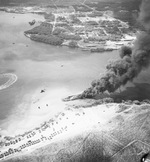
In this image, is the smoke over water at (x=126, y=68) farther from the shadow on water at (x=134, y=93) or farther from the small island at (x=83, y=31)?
the small island at (x=83, y=31)

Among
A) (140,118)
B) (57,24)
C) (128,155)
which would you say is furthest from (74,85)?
(57,24)

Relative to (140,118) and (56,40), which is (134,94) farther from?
(56,40)

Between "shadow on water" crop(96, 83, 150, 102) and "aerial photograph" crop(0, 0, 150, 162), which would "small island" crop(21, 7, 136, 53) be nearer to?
"aerial photograph" crop(0, 0, 150, 162)

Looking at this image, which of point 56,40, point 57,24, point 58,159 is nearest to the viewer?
point 58,159

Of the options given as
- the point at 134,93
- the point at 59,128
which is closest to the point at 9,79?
the point at 59,128

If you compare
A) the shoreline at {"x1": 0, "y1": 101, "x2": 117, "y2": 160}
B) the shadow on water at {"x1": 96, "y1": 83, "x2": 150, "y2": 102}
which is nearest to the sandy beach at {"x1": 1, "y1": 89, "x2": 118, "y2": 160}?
the shoreline at {"x1": 0, "y1": 101, "x2": 117, "y2": 160}

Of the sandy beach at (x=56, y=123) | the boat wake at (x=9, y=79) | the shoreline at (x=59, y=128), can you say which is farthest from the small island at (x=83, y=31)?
the shoreline at (x=59, y=128)
